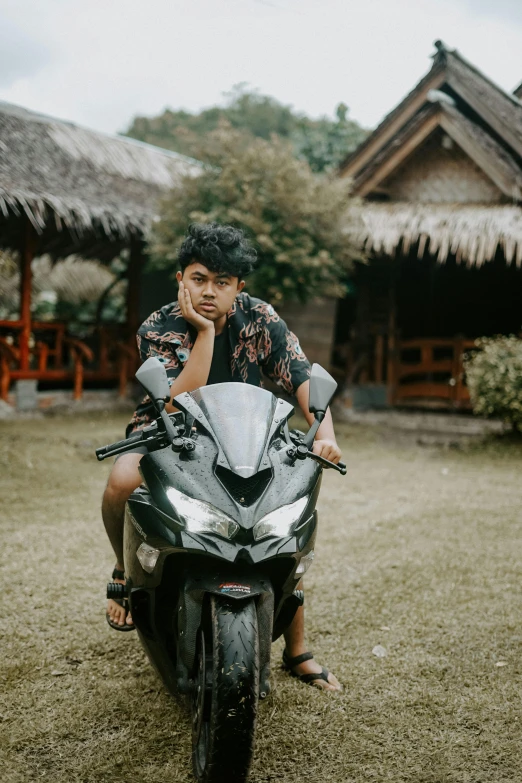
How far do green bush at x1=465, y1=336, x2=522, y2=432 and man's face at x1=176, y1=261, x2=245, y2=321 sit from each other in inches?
250

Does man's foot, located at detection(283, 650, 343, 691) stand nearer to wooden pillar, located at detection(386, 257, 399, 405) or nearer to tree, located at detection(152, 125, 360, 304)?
tree, located at detection(152, 125, 360, 304)

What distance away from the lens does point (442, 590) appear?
4020 millimetres

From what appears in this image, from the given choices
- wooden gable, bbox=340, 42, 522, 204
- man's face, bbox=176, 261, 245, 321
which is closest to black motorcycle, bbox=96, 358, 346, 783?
man's face, bbox=176, 261, 245, 321

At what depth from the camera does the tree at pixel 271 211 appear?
9273 millimetres

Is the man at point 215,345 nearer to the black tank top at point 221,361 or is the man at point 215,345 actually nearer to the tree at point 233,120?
the black tank top at point 221,361

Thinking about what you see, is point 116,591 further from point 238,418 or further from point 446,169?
point 446,169

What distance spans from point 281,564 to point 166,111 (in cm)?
3068

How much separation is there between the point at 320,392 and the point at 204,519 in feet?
1.81

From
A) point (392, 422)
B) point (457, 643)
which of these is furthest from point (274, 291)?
point (457, 643)

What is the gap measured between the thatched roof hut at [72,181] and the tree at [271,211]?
816 mm

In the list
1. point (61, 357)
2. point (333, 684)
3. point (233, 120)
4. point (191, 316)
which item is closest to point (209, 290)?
Answer: point (191, 316)

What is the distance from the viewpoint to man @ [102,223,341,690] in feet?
8.45

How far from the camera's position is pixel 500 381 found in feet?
28.1

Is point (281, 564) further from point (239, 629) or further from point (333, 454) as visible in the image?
point (333, 454)
